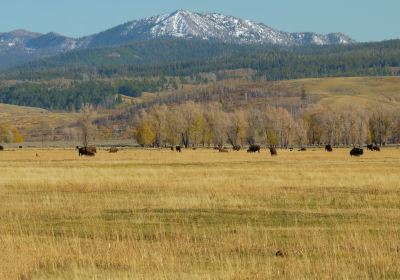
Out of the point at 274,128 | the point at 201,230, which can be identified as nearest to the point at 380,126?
the point at 274,128

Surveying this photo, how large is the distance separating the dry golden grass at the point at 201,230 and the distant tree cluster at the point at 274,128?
134 meters

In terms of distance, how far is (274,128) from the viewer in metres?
175

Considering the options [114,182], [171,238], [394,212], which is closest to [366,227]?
[394,212]

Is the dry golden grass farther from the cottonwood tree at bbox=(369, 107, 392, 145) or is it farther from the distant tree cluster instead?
the cottonwood tree at bbox=(369, 107, 392, 145)

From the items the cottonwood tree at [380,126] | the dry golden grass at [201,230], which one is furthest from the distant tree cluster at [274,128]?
the dry golden grass at [201,230]

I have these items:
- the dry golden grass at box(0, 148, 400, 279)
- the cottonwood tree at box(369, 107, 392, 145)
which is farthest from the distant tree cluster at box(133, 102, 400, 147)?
the dry golden grass at box(0, 148, 400, 279)

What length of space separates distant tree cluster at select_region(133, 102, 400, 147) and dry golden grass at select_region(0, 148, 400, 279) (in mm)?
134230

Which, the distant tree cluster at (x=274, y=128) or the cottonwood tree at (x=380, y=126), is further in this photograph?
the distant tree cluster at (x=274, y=128)

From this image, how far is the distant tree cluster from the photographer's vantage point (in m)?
172

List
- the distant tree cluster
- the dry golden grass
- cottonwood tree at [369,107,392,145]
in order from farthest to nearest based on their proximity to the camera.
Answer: the distant tree cluster → cottonwood tree at [369,107,392,145] → the dry golden grass

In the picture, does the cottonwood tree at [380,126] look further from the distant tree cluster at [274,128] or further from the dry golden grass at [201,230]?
the dry golden grass at [201,230]

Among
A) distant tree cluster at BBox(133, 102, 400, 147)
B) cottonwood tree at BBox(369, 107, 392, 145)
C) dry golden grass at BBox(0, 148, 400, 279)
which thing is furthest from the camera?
distant tree cluster at BBox(133, 102, 400, 147)

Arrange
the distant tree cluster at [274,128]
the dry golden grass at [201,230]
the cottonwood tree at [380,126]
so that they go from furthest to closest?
the distant tree cluster at [274,128], the cottonwood tree at [380,126], the dry golden grass at [201,230]

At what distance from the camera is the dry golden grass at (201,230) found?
16109mm
